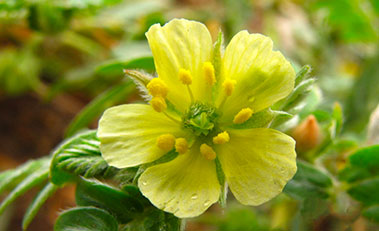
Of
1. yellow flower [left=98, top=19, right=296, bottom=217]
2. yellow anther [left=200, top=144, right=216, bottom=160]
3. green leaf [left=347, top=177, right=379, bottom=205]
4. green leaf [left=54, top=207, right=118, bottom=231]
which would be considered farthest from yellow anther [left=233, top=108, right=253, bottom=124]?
green leaf [left=347, top=177, right=379, bottom=205]

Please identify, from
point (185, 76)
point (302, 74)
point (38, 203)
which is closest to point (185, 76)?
point (185, 76)

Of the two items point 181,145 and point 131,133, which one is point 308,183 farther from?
point 131,133

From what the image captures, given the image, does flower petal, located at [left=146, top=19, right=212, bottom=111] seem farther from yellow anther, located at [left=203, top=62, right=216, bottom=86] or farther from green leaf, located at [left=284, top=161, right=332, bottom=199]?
green leaf, located at [left=284, top=161, right=332, bottom=199]

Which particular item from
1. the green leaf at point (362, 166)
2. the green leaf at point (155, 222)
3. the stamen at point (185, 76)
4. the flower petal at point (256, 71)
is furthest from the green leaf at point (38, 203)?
the green leaf at point (362, 166)

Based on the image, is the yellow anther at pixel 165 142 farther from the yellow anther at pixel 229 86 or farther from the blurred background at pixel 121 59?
the blurred background at pixel 121 59

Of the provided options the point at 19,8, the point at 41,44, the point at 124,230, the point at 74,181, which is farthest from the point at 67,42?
the point at 124,230

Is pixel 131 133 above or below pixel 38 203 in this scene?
above

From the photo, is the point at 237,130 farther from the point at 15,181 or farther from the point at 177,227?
the point at 15,181
